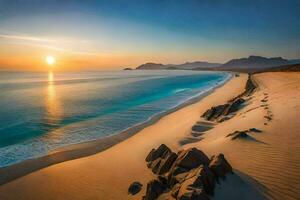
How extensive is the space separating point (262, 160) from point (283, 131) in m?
3.81

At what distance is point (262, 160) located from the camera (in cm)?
904

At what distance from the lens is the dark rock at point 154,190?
726 cm

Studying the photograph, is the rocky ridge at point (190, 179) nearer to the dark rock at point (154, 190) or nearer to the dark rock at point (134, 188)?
the dark rock at point (154, 190)

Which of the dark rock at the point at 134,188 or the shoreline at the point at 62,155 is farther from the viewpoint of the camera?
the shoreline at the point at 62,155

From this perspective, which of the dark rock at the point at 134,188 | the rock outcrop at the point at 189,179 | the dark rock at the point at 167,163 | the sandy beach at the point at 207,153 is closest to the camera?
the rock outcrop at the point at 189,179

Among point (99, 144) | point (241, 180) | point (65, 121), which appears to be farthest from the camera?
point (65, 121)

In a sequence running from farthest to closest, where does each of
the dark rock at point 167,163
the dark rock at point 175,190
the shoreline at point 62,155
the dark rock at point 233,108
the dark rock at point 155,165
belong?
the dark rock at point 233,108 < the shoreline at point 62,155 < the dark rock at point 155,165 < the dark rock at point 167,163 < the dark rock at point 175,190

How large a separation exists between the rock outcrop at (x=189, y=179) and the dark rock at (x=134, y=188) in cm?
103

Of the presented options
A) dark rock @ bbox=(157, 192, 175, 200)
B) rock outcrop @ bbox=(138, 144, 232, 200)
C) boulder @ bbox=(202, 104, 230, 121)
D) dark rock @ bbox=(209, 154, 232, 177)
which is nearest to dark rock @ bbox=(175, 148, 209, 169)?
rock outcrop @ bbox=(138, 144, 232, 200)

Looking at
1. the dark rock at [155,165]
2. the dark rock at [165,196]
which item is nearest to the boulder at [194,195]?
the dark rock at [165,196]

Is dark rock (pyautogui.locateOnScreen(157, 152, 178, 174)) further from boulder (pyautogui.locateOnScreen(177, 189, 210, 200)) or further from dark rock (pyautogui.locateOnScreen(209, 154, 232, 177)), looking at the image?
Answer: boulder (pyautogui.locateOnScreen(177, 189, 210, 200))

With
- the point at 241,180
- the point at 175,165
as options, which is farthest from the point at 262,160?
the point at 175,165

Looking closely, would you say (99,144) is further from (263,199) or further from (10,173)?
(263,199)

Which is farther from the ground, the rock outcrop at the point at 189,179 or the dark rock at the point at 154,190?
the rock outcrop at the point at 189,179
